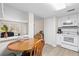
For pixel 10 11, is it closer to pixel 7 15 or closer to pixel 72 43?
pixel 7 15

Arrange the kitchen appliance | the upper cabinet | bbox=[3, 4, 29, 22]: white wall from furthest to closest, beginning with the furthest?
the kitchen appliance
the upper cabinet
bbox=[3, 4, 29, 22]: white wall

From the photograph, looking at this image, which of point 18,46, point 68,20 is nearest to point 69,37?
point 68,20

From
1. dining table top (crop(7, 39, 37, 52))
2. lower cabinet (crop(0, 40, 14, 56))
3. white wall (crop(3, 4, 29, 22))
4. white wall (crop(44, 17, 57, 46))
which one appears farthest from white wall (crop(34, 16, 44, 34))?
lower cabinet (crop(0, 40, 14, 56))

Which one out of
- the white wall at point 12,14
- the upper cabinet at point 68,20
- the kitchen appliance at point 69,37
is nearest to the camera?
the white wall at point 12,14

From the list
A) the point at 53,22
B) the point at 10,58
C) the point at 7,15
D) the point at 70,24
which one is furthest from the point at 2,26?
the point at 70,24

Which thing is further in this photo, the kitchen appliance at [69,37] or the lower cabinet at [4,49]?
the kitchen appliance at [69,37]

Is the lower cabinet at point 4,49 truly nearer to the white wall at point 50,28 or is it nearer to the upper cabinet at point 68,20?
the white wall at point 50,28

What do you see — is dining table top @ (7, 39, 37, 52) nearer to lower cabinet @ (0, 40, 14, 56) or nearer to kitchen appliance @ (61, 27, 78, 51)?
lower cabinet @ (0, 40, 14, 56)

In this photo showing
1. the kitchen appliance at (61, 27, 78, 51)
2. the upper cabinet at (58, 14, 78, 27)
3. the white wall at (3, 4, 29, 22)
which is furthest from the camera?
the kitchen appliance at (61, 27, 78, 51)

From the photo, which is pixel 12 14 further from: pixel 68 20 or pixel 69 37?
pixel 69 37

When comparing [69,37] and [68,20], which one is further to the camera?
[69,37]

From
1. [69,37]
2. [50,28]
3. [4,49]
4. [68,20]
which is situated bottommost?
[4,49]

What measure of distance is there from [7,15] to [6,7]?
0.28 feet

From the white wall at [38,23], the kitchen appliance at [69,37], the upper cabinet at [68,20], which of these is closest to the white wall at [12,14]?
the white wall at [38,23]
